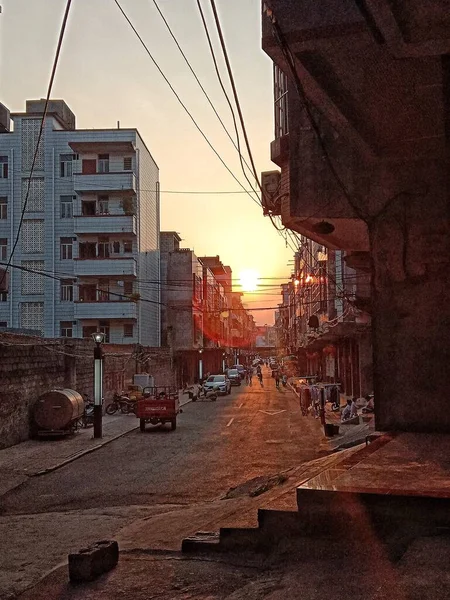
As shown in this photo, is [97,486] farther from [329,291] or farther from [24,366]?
[329,291]

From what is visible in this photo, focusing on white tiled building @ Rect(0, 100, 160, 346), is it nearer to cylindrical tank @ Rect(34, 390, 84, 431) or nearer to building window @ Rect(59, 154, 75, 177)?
building window @ Rect(59, 154, 75, 177)

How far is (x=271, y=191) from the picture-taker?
18.9 meters

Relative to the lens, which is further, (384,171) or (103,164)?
(103,164)

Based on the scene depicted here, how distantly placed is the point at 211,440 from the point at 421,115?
49.5 ft

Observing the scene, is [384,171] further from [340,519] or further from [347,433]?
[347,433]

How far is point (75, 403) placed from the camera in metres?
23.3

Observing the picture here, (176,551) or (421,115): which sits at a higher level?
(421,115)

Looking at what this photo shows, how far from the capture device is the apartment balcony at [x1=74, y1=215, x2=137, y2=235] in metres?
45.2

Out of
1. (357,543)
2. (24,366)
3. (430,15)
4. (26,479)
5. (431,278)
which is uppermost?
(430,15)

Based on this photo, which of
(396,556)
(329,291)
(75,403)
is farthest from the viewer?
(329,291)

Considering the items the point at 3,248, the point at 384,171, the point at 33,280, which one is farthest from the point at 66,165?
the point at 384,171

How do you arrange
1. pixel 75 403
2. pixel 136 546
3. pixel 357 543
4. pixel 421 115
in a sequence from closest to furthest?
pixel 357 543 → pixel 136 546 → pixel 421 115 → pixel 75 403

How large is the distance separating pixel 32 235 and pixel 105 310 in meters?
8.51

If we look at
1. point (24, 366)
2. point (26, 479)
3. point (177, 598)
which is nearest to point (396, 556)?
point (177, 598)
